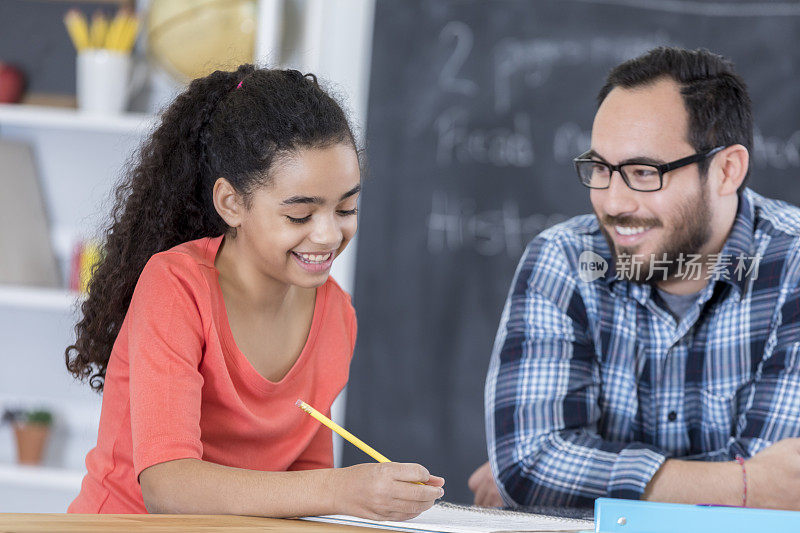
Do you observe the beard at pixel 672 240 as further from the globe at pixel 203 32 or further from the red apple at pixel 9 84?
the red apple at pixel 9 84

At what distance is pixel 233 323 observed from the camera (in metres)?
1.12

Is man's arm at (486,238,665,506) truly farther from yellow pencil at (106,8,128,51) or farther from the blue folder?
yellow pencil at (106,8,128,51)

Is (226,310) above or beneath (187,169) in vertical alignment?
beneath

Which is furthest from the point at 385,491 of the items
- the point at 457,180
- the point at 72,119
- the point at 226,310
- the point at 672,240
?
the point at 72,119

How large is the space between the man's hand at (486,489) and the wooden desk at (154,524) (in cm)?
72

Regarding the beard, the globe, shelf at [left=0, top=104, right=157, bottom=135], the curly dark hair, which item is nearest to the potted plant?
shelf at [left=0, top=104, right=157, bottom=135]

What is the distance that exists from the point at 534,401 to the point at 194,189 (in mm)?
604

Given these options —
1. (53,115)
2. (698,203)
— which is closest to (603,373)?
(698,203)

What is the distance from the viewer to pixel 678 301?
1.55 metres

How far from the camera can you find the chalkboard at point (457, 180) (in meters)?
2.33

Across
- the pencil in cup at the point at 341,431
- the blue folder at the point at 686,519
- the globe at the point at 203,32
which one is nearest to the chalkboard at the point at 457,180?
the globe at the point at 203,32

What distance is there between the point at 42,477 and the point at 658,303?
5.10ft

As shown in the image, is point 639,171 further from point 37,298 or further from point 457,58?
point 37,298

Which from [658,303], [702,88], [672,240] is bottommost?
[658,303]
